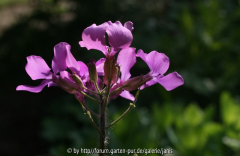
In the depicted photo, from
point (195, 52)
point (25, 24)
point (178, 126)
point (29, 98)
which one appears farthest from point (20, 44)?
point (178, 126)

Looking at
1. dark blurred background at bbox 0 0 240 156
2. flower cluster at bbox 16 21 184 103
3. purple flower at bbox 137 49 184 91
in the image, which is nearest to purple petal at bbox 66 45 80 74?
flower cluster at bbox 16 21 184 103

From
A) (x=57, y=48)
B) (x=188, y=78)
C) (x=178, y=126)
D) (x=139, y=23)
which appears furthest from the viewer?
(x=139, y=23)

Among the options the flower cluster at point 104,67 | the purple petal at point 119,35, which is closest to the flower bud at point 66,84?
the flower cluster at point 104,67

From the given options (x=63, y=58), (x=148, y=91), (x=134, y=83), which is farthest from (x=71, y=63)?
(x=148, y=91)

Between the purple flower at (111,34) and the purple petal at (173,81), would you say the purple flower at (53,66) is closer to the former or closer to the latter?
the purple flower at (111,34)

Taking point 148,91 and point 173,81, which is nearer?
point 173,81

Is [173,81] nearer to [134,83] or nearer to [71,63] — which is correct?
[134,83]

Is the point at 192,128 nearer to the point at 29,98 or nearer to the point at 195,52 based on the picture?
the point at 195,52
